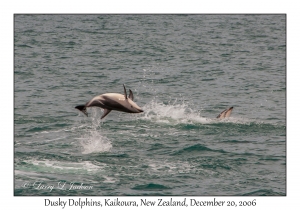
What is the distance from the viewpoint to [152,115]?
49.1m

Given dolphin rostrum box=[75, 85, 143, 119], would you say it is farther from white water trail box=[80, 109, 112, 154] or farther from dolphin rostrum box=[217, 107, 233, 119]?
dolphin rostrum box=[217, 107, 233, 119]

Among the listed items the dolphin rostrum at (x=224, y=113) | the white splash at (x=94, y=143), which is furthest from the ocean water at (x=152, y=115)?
the dolphin rostrum at (x=224, y=113)

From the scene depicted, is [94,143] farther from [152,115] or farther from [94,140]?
[152,115]

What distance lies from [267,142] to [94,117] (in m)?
13.5

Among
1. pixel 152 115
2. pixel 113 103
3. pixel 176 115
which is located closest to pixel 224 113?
pixel 176 115

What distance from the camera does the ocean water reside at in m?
35.4

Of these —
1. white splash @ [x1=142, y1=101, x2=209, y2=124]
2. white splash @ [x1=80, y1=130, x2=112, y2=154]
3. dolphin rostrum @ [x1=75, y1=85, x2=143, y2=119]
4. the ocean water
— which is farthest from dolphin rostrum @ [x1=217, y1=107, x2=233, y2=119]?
dolphin rostrum @ [x1=75, y1=85, x2=143, y2=119]

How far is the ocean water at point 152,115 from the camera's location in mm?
35438

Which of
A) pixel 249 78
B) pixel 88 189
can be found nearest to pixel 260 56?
pixel 249 78

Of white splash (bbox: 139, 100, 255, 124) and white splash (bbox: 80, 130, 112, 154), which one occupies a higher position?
white splash (bbox: 139, 100, 255, 124)

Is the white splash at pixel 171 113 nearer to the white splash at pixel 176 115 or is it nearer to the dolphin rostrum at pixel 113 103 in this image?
the white splash at pixel 176 115

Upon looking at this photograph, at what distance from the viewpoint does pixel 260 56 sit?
78.6 m

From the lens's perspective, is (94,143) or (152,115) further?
(152,115)
